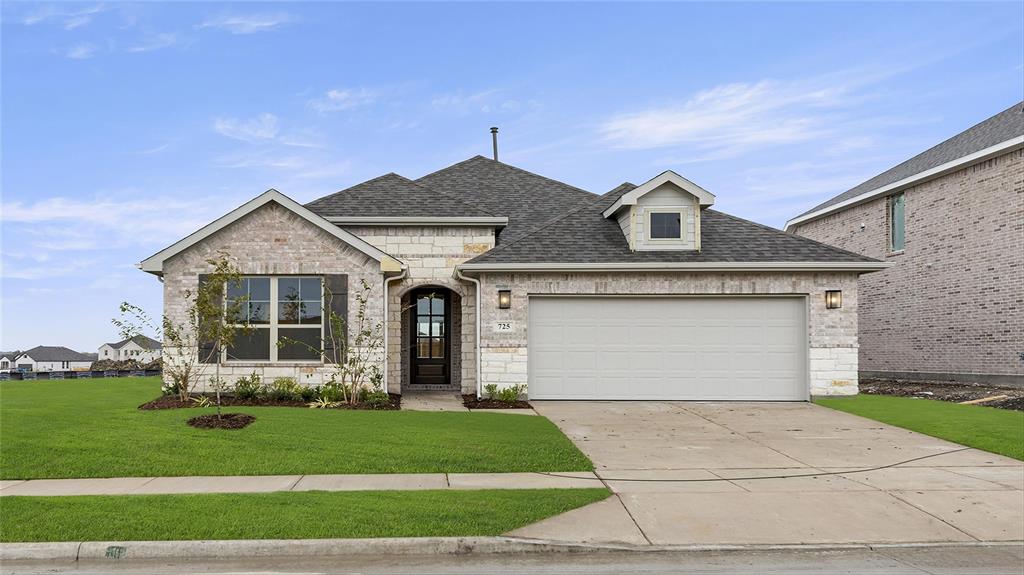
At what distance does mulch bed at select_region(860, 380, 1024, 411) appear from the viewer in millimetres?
15672

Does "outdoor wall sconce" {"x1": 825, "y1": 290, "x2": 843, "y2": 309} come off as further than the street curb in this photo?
Yes

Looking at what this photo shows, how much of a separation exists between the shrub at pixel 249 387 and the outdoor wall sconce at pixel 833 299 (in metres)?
12.8

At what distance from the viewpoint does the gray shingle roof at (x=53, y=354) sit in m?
60.6

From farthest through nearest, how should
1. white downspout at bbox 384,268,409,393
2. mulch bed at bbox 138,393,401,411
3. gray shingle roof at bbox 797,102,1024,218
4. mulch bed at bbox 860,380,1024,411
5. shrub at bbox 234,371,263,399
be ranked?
1. gray shingle roof at bbox 797,102,1024,218
2. mulch bed at bbox 860,380,1024,411
3. white downspout at bbox 384,268,409,393
4. shrub at bbox 234,371,263,399
5. mulch bed at bbox 138,393,401,411

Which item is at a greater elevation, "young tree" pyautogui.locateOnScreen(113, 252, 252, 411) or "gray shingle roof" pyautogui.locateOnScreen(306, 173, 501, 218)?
"gray shingle roof" pyautogui.locateOnScreen(306, 173, 501, 218)

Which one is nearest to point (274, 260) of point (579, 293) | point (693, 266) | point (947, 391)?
point (579, 293)

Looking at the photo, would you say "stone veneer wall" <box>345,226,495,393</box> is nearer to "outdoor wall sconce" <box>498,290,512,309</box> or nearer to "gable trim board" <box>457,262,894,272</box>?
"outdoor wall sconce" <box>498,290,512,309</box>

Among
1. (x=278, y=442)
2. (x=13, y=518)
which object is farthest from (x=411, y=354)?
(x=13, y=518)

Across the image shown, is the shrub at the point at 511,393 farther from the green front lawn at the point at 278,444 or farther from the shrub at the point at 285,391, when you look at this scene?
the shrub at the point at 285,391

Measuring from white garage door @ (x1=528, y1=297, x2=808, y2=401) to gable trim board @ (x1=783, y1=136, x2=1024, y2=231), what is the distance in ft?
25.9

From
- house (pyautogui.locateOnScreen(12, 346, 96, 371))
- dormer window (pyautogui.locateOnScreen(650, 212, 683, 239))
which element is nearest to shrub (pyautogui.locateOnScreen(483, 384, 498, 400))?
dormer window (pyautogui.locateOnScreen(650, 212, 683, 239))

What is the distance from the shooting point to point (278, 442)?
1002 cm

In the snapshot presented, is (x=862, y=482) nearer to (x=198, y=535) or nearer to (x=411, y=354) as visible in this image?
(x=198, y=535)

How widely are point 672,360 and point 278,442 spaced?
9281 millimetres
